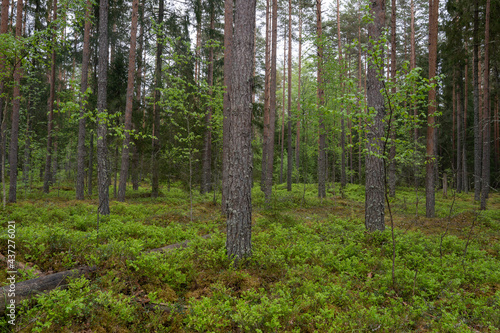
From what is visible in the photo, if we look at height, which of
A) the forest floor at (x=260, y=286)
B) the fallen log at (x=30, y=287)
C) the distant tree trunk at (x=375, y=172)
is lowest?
the forest floor at (x=260, y=286)

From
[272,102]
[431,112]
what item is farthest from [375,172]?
[272,102]

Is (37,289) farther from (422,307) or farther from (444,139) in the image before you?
(444,139)

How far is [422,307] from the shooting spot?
3.53 m

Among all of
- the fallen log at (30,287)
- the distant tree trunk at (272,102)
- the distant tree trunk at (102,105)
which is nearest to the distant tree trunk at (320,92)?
the distant tree trunk at (272,102)

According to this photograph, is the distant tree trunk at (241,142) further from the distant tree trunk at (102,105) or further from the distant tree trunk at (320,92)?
the distant tree trunk at (320,92)

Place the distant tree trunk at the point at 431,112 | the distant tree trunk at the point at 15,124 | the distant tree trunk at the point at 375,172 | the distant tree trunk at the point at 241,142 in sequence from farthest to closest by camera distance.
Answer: the distant tree trunk at the point at 15,124 → the distant tree trunk at the point at 431,112 → the distant tree trunk at the point at 375,172 → the distant tree trunk at the point at 241,142

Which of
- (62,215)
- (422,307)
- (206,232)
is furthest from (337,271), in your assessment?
(62,215)

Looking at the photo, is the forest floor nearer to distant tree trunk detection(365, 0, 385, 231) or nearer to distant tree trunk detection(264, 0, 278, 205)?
distant tree trunk detection(365, 0, 385, 231)

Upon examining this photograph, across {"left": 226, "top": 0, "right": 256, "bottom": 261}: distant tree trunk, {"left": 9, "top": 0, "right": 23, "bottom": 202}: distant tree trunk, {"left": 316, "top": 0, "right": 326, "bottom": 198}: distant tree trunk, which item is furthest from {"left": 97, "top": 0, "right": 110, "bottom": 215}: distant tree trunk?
{"left": 316, "top": 0, "right": 326, "bottom": 198}: distant tree trunk

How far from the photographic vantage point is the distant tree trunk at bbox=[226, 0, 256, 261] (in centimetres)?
484

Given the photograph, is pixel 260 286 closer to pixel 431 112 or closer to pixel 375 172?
pixel 375 172

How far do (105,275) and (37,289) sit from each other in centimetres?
80

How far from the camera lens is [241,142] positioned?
4.88 metres

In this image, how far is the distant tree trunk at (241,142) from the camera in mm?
4836
